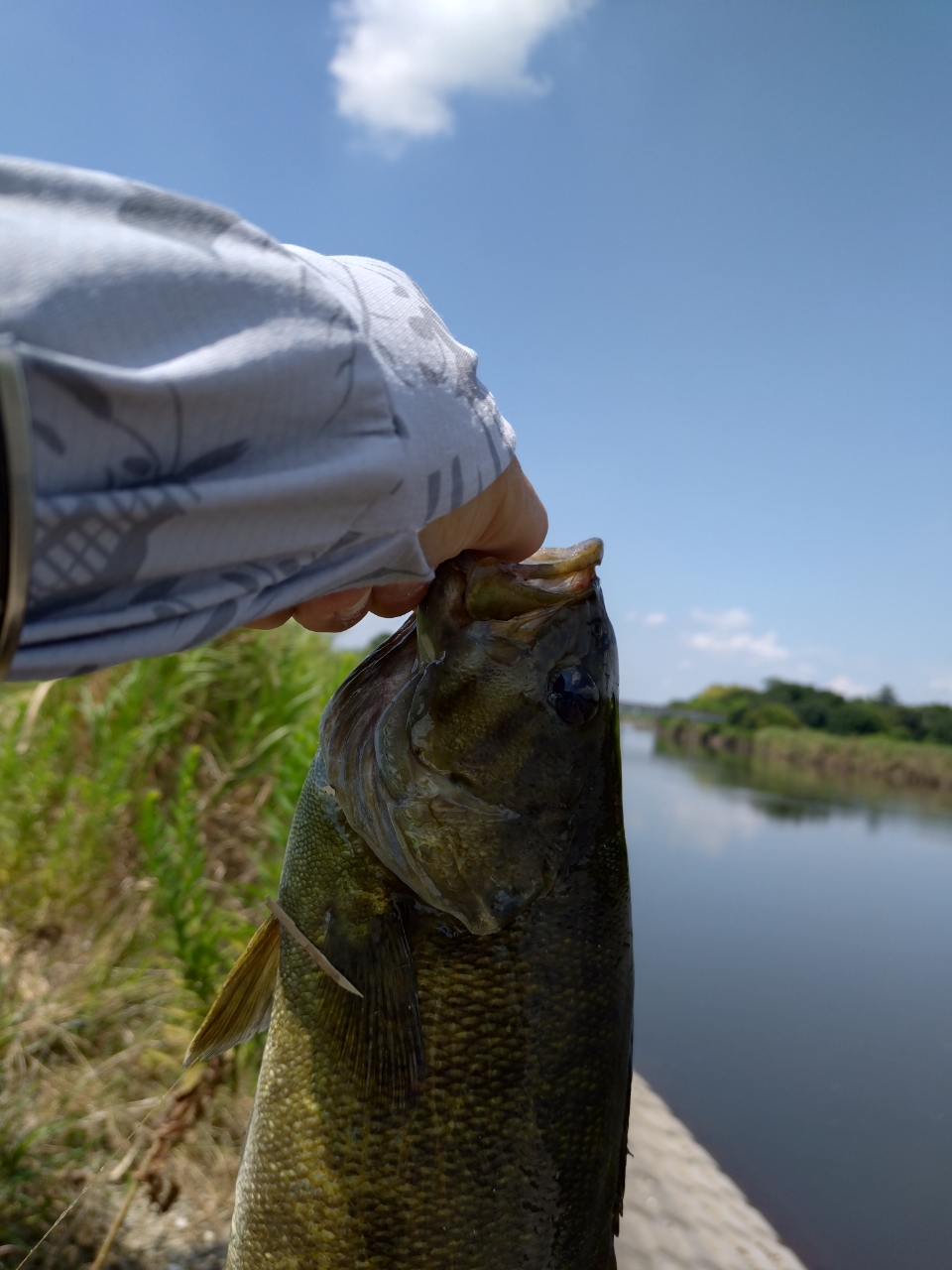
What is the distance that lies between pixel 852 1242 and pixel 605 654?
23.0ft

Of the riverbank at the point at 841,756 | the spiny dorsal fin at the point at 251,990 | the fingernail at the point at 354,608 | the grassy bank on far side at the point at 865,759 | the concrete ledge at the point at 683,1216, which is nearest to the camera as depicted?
the fingernail at the point at 354,608

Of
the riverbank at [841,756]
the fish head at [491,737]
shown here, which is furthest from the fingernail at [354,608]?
the riverbank at [841,756]

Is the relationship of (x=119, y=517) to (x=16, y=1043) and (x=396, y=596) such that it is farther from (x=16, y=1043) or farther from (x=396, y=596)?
(x=16, y=1043)

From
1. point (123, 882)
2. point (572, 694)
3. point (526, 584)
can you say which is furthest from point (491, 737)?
point (123, 882)

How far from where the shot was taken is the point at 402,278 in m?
1.42

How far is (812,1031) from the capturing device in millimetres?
9477

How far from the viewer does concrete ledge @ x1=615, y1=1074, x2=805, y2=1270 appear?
14.9ft

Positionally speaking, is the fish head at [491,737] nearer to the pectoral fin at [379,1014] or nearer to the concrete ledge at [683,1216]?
the pectoral fin at [379,1014]

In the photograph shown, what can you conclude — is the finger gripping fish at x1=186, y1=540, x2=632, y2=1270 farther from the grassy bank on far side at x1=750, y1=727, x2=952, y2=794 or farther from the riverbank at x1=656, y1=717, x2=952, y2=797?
the grassy bank on far side at x1=750, y1=727, x2=952, y2=794

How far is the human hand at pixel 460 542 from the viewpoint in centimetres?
143

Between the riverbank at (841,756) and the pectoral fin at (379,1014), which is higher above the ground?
the pectoral fin at (379,1014)

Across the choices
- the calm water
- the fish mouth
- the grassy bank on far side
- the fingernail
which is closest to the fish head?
the fish mouth

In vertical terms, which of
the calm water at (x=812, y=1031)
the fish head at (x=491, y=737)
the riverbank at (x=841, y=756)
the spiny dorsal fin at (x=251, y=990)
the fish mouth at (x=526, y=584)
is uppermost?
the fish mouth at (x=526, y=584)

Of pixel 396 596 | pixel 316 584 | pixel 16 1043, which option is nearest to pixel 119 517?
pixel 316 584
